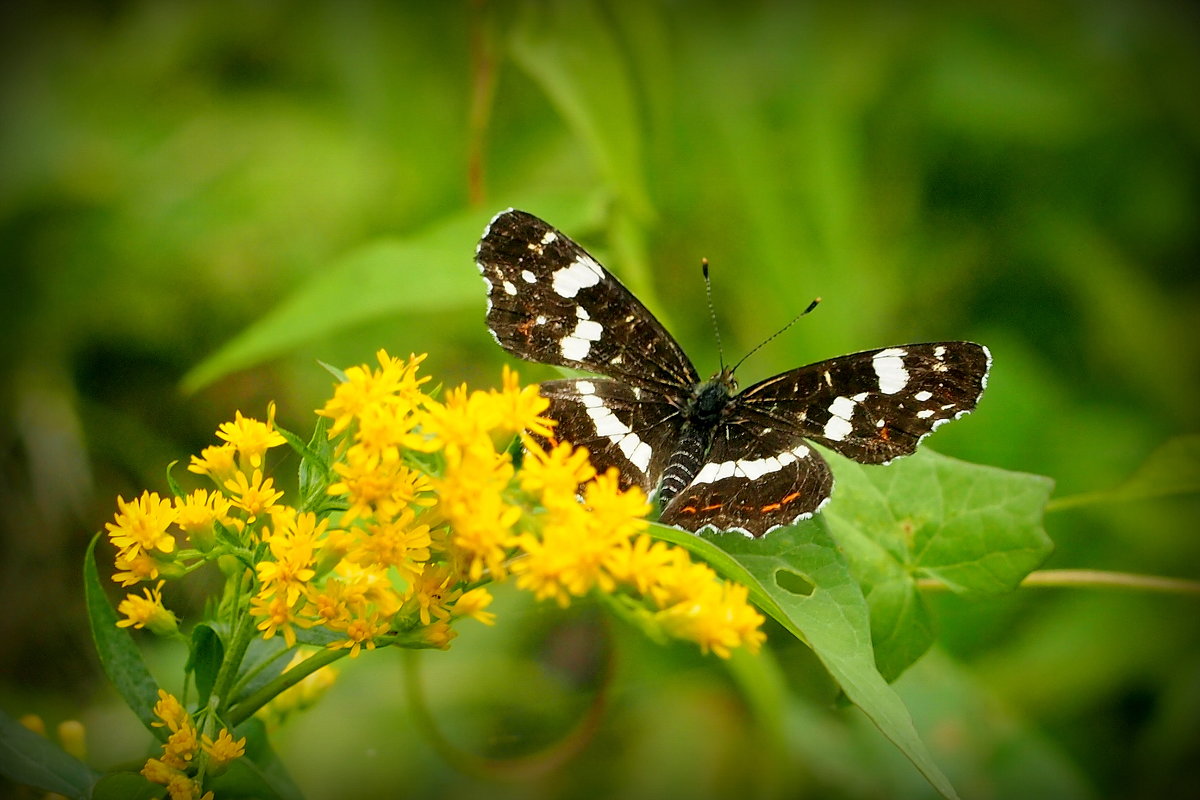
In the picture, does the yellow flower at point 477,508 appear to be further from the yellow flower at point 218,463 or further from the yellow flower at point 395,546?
the yellow flower at point 218,463

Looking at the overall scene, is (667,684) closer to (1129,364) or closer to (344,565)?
(344,565)

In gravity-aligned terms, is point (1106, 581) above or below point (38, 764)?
above

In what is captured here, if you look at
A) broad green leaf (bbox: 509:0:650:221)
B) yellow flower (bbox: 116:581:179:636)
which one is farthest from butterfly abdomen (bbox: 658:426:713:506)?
broad green leaf (bbox: 509:0:650:221)

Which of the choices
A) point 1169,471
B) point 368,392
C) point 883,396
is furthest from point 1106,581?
point 368,392

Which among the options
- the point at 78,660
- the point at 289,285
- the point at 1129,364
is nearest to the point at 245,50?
the point at 289,285

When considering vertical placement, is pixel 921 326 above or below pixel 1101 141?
below

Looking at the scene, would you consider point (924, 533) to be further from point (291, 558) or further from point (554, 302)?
point (291, 558)
